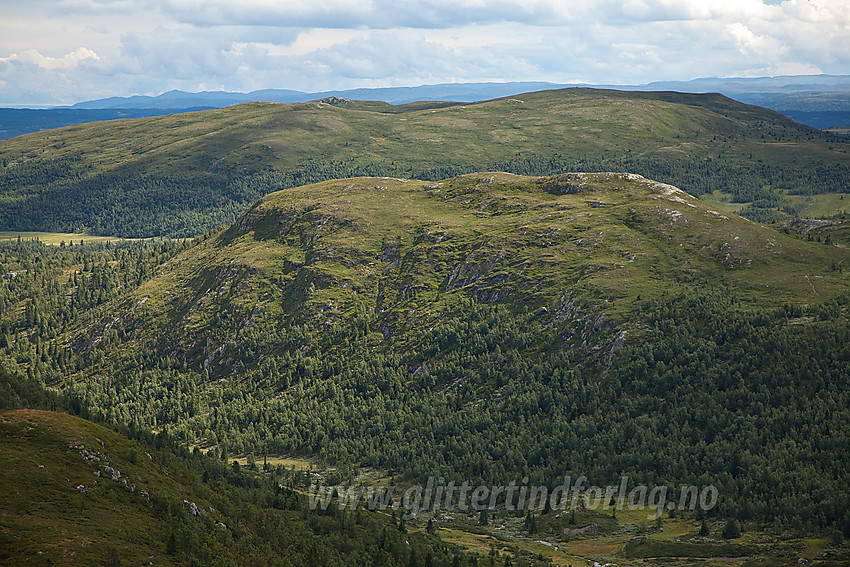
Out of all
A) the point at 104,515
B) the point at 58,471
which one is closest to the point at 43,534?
the point at 104,515

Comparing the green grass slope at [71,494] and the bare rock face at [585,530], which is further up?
the green grass slope at [71,494]

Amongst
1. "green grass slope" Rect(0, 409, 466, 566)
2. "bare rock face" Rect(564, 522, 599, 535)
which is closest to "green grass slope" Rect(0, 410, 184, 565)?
"green grass slope" Rect(0, 409, 466, 566)

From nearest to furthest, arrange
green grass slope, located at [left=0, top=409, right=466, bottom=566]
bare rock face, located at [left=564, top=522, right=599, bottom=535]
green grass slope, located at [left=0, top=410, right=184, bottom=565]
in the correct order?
1. green grass slope, located at [left=0, top=410, right=184, bottom=565]
2. green grass slope, located at [left=0, top=409, right=466, bottom=566]
3. bare rock face, located at [left=564, top=522, right=599, bottom=535]

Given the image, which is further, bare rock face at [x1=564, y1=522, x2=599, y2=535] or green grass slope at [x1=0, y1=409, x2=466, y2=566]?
bare rock face at [x1=564, y1=522, x2=599, y2=535]

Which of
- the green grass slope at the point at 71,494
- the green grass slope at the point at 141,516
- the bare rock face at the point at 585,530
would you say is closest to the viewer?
A: the green grass slope at the point at 71,494

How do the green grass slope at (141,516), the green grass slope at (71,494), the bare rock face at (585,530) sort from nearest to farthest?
the green grass slope at (71,494), the green grass slope at (141,516), the bare rock face at (585,530)

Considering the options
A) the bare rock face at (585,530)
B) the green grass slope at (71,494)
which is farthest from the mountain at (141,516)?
the bare rock face at (585,530)

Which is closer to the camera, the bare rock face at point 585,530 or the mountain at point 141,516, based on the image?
the mountain at point 141,516

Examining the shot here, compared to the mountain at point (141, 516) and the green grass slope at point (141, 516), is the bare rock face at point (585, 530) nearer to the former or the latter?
the mountain at point (141, 516)

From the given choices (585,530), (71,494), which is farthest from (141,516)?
(585,530)

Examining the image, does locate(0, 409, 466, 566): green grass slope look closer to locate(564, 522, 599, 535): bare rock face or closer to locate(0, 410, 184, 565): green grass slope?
locate(0, 410, 184, 565): green grass slope

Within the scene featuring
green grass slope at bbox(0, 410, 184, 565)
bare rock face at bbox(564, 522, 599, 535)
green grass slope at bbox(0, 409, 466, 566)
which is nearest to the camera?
green grass slope at bbox(0, 410, 184, 565)

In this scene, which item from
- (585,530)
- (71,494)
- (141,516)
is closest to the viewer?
(71,494)

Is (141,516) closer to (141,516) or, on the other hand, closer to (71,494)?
(141,516)
